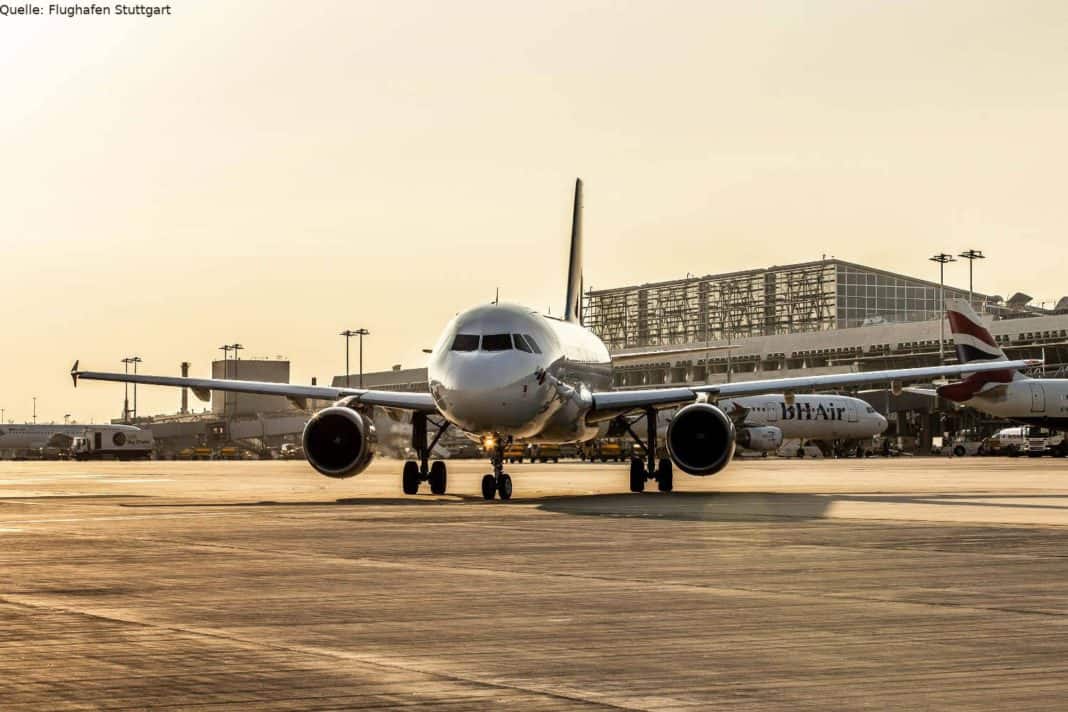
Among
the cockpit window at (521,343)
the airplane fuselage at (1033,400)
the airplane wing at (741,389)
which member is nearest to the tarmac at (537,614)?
the cockpit window at (521,343)

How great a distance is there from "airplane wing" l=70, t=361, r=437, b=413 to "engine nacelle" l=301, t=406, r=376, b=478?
4.46 feet

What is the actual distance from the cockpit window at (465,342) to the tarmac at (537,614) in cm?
916

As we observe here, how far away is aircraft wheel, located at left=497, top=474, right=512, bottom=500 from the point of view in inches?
1235

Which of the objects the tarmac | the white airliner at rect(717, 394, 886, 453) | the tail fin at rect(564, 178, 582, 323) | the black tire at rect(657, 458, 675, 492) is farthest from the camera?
the white airliner at rect(717, 394, 886, 453)

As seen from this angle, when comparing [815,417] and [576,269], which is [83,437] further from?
[576,269]

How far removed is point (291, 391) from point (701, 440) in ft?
34.0

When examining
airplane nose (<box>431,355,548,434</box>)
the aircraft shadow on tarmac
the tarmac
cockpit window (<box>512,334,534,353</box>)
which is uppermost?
cockpit window (<box>512,334,534,353</box>)

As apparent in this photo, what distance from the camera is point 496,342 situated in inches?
1227

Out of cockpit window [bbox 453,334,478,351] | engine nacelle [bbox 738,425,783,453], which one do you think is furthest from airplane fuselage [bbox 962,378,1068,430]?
cockpit window [bbox 453,334,478,351]

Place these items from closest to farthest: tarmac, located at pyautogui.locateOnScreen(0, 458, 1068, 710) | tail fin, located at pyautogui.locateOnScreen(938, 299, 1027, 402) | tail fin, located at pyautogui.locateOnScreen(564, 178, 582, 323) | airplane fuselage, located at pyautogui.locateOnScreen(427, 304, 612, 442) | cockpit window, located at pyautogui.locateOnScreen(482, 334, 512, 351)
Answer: tarmac, located at pyautogui.locateOnScreen(0, 458, 1068, 710)
airplane fuselage, located at pyautogui.locateOnScreen(427, 304, 612, 442)
cockpit window, located at pyautogui.locateOnScreen(482, 334, 512, 351)
tail fin, located at pyautogui.locateOnScreen(564, 178, 582, 323)
tail fin, located at pyautogui.locateOnScreen(938, 299, 1027, 402)

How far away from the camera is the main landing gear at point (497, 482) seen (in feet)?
103

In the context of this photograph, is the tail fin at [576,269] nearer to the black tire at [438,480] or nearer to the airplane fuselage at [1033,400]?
the black tire at [438,480]

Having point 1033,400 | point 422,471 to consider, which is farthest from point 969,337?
point 422,471

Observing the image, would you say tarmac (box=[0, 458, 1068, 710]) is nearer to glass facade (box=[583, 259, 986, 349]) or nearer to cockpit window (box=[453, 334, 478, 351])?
cockpit window (box=[453, 334, 478, 351])
